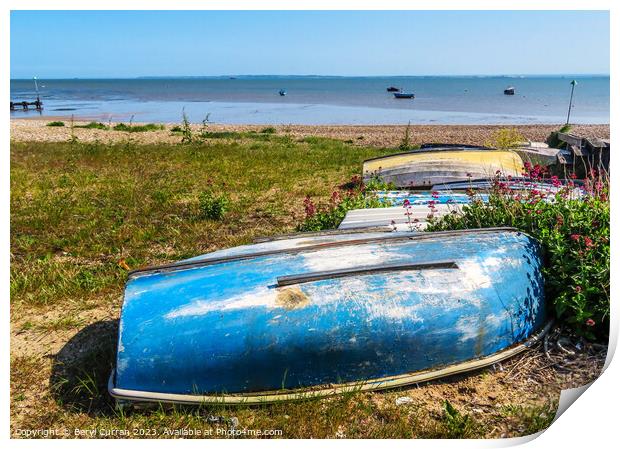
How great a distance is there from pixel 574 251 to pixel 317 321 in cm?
210

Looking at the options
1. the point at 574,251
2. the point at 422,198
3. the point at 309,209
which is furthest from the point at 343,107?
the point at 574,251

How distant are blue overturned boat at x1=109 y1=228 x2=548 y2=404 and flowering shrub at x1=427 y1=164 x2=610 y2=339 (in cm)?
19

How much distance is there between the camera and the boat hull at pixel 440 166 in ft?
29.9

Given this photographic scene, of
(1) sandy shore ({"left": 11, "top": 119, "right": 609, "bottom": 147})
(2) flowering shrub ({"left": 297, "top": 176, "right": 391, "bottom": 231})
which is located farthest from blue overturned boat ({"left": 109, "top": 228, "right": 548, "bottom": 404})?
(1) sandy shore ({"left": 11, "top": 119, "right": 609, "bottom": 147})

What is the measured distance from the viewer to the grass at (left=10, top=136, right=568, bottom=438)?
3207mm

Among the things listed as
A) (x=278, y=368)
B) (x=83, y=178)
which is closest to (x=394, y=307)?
(x=278, y=368)

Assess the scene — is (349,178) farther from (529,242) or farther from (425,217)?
(529,242)

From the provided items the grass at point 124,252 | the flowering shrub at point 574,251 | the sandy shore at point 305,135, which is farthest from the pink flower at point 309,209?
the sandy shore at point 305,135

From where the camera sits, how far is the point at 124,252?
20.5ft

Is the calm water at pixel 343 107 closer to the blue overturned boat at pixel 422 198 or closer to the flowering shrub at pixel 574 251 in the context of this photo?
the flowering shrub at pixel 574 251

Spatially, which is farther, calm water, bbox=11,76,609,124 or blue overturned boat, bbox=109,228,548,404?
calm water, bbox=11,76,609,124

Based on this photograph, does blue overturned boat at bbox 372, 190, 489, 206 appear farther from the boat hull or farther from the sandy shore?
the sandy shore

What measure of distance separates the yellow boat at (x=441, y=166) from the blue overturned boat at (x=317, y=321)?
215 inches

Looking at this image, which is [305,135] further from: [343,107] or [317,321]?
[343,107]
